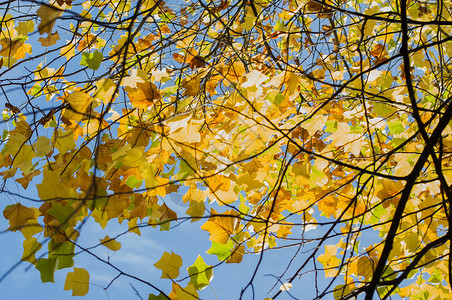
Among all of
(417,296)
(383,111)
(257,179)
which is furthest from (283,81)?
(417,296)

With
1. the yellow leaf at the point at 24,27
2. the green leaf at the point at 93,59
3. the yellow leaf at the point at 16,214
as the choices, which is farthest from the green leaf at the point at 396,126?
the yellow leaf at the point at 24,27

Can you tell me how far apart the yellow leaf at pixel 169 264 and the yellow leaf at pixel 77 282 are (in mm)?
219

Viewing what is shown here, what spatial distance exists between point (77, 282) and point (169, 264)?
288 millimetres

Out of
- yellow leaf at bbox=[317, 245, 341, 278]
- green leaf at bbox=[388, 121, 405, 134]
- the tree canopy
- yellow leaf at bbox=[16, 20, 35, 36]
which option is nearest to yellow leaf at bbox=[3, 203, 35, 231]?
the tree canopy

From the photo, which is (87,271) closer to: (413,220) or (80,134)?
(80,134)

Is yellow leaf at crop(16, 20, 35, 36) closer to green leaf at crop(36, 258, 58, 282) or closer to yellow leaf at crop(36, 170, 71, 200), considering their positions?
yellow leaf at crop(36, 170, 71, 200)

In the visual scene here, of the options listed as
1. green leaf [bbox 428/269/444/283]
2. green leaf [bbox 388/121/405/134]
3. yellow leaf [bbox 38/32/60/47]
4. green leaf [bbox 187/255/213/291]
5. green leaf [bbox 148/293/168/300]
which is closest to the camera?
green leaf [bbox 148/293/168/300]

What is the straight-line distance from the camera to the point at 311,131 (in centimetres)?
157

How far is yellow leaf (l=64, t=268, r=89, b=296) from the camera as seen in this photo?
1.16 m

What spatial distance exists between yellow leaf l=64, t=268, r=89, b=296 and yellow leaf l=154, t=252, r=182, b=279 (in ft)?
0.72

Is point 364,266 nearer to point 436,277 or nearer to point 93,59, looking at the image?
point 436,277

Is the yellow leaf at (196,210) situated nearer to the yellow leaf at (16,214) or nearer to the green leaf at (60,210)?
the green leaf at (60,210)

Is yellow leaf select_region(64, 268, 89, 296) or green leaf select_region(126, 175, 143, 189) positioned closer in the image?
yellow leaf select_region(64, 268, 89, 296)

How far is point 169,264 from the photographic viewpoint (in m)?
1.24
